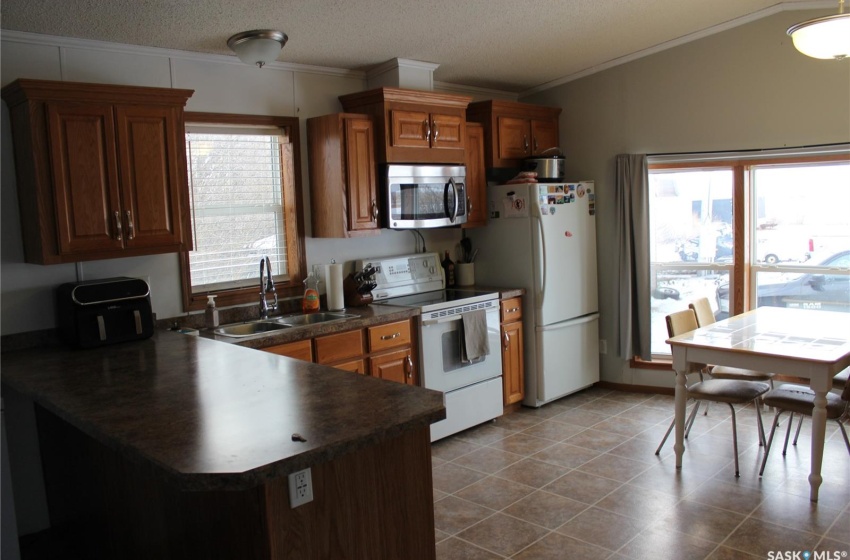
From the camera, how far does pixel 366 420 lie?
1869 millimetres

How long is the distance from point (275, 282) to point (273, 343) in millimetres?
854

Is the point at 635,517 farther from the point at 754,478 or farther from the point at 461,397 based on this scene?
the point at 461,397

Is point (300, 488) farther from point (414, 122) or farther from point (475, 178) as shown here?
point (475, 178)

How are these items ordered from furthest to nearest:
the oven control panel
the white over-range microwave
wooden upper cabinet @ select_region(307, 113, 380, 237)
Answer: the oven control panel < the white over-range microwave < wooden upper cabinet @ select_region(307, 113, 380, 237)

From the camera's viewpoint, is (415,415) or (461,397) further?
(461,397)

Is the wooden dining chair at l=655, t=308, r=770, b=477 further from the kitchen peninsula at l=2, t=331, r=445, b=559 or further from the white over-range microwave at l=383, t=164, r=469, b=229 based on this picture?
the kitchen peninsula at l=2, t=331, r=445, b=559

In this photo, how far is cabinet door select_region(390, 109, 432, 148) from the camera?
14.2ft

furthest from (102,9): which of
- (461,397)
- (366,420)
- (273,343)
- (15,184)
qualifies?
(461,397)

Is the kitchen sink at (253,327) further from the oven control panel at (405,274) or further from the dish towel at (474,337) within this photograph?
the dish towel at (474,337)

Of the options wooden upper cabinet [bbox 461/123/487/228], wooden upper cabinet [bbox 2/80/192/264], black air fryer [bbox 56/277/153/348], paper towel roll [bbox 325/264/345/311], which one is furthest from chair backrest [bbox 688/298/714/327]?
black air fryer [bbox 56/277/153/348]

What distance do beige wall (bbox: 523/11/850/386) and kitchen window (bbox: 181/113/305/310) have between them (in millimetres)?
2464

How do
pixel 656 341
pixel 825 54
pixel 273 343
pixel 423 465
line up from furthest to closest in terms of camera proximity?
pixel 656 341
pixel 273 343
pixel 825 54
pixel 423 465

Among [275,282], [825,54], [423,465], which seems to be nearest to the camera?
[423,465]

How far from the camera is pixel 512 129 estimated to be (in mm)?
5207
